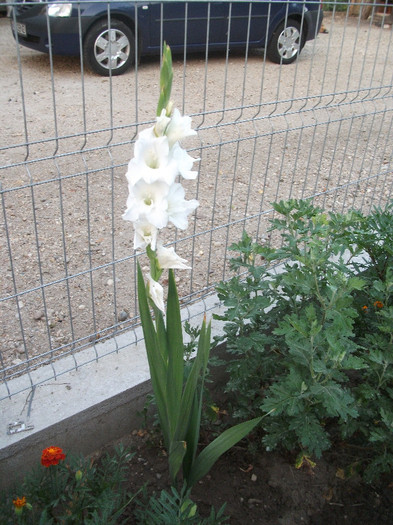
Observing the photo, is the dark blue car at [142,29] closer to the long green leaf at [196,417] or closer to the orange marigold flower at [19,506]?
the long green leaf at [196,417]

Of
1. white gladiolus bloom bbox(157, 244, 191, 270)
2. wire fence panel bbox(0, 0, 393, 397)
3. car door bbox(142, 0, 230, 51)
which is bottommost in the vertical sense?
wire fence panel bbox(0, 0, 393, 397)

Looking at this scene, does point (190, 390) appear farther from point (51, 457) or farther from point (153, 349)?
point (51, 457)

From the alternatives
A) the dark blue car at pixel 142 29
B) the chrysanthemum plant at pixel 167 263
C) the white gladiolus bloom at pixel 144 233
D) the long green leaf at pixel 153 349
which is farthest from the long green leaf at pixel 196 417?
the dark blue car at pixel 142 29

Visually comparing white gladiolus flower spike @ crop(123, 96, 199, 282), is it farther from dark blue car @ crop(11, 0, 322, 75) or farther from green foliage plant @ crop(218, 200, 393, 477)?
dark blue car @ crop(11, 0, 322, 75)

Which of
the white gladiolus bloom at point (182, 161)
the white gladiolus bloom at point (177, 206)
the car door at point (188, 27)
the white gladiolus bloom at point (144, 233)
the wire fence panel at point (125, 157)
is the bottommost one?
the wire fence panel at point (125, 157)

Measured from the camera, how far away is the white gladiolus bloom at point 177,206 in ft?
4.83

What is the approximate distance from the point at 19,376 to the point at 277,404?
1124 millimetres

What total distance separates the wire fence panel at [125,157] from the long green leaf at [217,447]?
2.19 ft

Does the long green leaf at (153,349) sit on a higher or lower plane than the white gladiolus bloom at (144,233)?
lower

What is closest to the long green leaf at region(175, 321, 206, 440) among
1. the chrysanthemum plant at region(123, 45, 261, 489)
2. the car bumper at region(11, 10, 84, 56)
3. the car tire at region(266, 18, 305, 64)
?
the chrysanthemum plant at region(123, 45, 261, 489)

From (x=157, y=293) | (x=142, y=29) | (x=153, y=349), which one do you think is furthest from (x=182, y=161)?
(x=142, y=29)

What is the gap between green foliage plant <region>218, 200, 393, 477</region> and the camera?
1.82 meters

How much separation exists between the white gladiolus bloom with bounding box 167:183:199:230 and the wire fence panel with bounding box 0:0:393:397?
0.53 metres

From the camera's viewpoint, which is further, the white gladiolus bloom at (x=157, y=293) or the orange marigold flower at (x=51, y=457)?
the orange marigold flower at (x=51, y=457)
